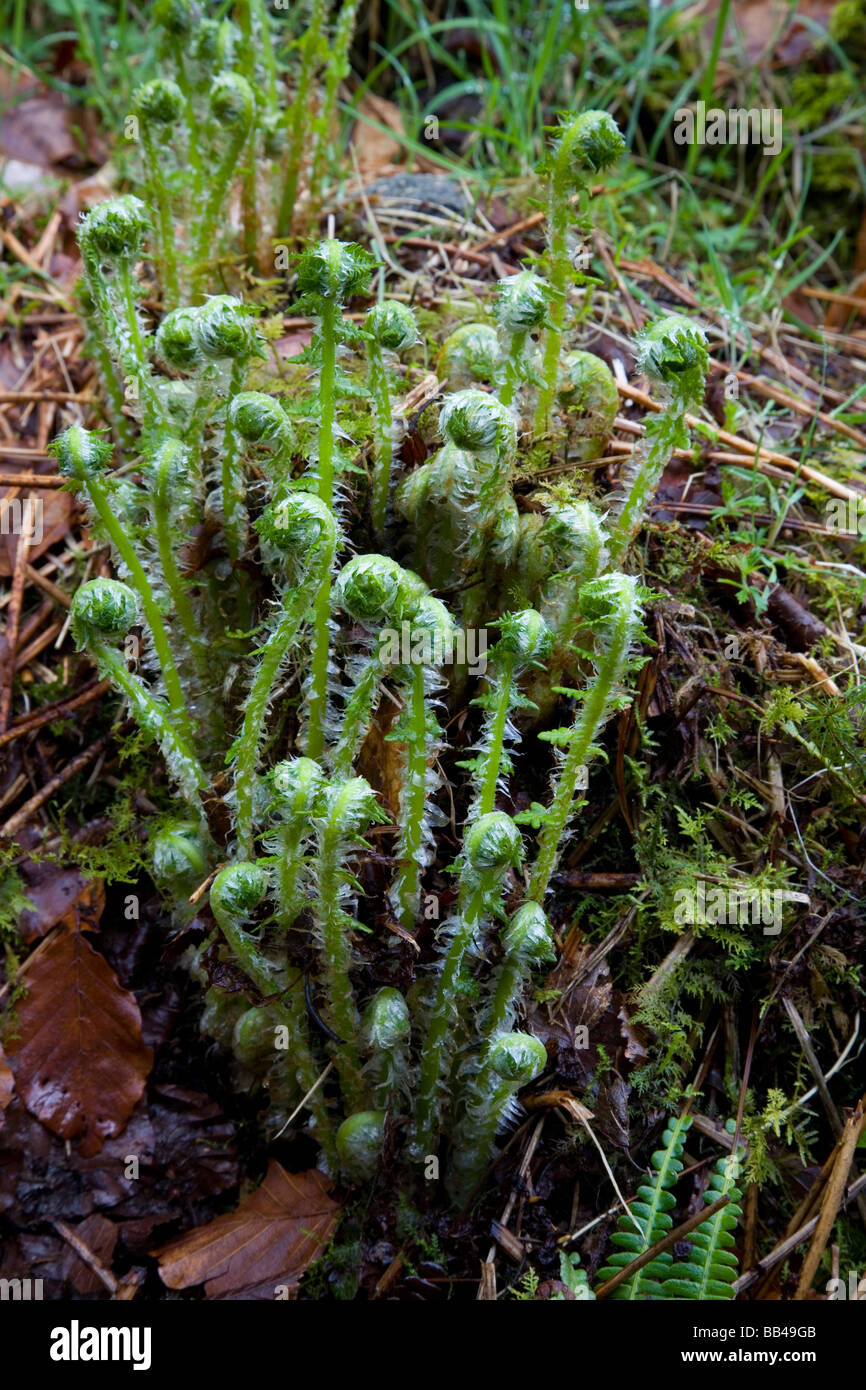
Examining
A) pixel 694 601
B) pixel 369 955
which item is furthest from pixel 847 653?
pixel 369 955

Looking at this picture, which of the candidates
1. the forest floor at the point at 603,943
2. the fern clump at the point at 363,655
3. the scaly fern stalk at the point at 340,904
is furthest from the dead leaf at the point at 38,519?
the scaly fern stalk at the point at 340,904

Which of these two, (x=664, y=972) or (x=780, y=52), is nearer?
(x=664, y=972)

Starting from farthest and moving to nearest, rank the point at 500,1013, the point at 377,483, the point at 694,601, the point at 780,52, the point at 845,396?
the point at 780,52, the point at 845,396, the point at 694,601, the point at 377,483, the point at 500,1013

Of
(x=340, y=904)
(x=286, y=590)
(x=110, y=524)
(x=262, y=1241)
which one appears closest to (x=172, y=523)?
(x=110, y=524)

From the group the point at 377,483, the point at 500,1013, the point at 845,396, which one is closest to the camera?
the point at 500,1013

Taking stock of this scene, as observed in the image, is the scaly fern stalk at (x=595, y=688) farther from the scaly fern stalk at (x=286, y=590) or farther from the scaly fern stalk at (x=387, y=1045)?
the scaly fern stalk at (x=286, y=590)
